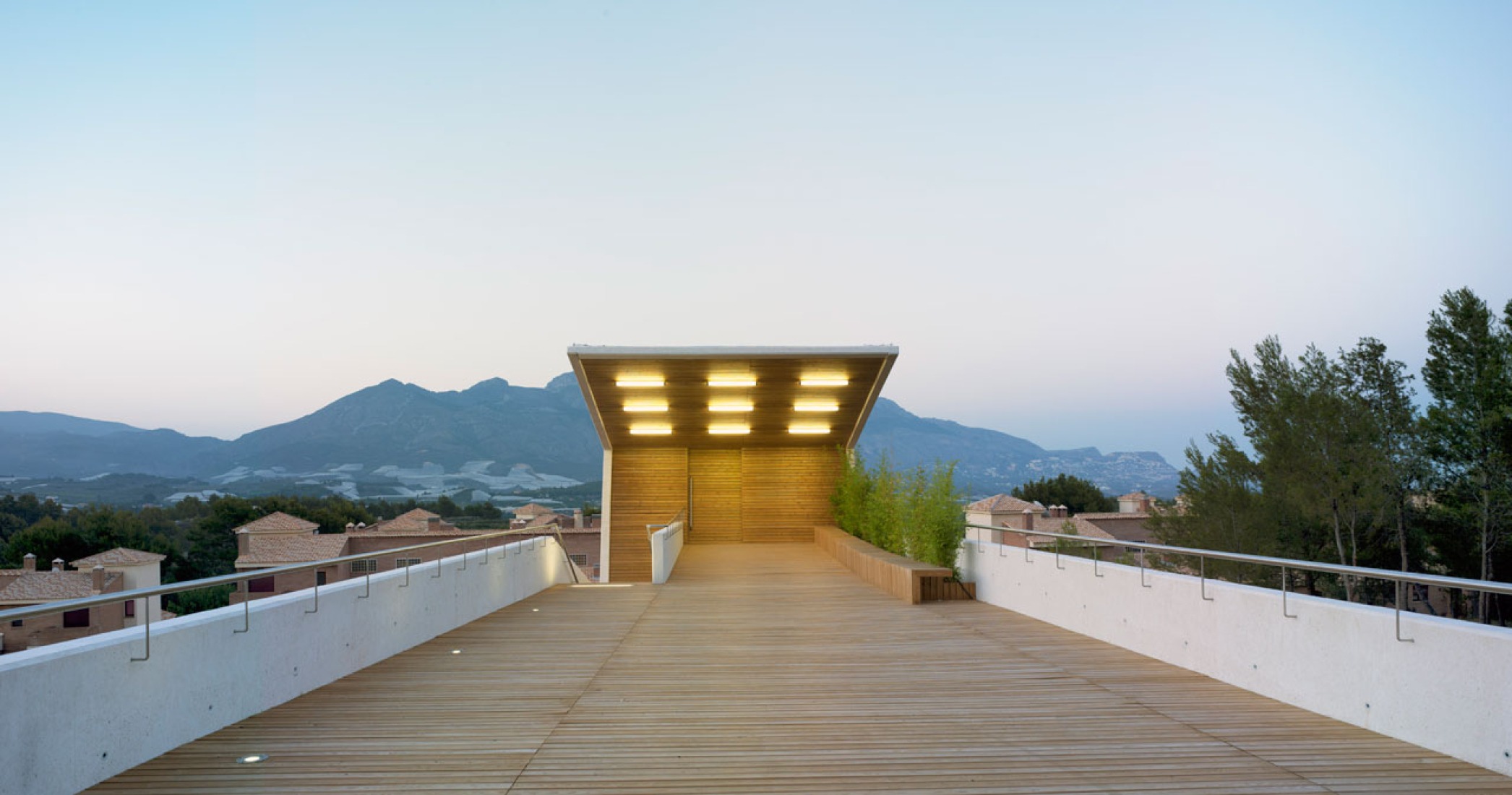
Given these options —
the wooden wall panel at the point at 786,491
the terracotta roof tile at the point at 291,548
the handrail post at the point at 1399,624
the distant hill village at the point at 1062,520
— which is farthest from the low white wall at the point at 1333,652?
the terracotta roof tile at the point at 291,548

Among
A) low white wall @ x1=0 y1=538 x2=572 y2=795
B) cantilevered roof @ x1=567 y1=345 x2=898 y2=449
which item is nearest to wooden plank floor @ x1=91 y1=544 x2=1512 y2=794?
low white wall @ x1=0 y1=538 x2=572 y2=795

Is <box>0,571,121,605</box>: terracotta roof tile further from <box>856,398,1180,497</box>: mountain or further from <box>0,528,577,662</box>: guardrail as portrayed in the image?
<box>856,398,1180,497</box>: mountain

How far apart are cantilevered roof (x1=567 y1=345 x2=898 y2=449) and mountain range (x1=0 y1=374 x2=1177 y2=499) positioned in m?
85.4

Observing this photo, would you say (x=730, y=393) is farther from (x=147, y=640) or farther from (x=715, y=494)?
(x=147, y=640)

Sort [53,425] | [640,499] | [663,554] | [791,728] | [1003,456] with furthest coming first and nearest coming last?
[1003,456], [53,425], [640,499], [663,554], [791,728]

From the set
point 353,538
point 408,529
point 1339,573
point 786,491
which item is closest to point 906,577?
point 1339,573

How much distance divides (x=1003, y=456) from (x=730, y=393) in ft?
434

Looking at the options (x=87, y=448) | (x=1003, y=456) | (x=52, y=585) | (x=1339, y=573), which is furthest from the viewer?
(x=1003, y=456)

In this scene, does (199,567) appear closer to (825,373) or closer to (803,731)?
(825,373)

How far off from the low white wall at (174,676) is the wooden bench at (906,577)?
18.4 ft

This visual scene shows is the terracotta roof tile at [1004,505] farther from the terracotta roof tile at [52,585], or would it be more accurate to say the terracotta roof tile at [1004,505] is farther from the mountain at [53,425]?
the mountain at [53,425]

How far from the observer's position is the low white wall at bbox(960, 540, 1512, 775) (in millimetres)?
3959

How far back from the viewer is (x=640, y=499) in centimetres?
2069

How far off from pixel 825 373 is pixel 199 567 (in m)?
66.4
